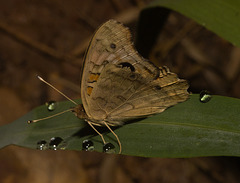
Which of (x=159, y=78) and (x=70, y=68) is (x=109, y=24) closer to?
(x=159, y=78)

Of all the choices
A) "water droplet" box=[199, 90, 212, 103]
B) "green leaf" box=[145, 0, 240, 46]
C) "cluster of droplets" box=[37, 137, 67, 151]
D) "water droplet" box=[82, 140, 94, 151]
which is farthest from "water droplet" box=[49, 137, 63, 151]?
"green leaf" box=[145, 0, 240, 46]

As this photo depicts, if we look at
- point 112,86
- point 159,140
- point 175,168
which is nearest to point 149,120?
point 159,140

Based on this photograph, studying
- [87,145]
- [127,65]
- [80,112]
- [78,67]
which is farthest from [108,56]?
[78,67]

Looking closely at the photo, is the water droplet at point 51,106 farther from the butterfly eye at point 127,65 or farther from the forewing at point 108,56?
the butterfly eye at point 127,65

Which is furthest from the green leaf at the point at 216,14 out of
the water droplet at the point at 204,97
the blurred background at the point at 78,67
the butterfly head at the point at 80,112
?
the blurred background at the point at 78,67

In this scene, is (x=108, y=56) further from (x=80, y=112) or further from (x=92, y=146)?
(x=92, y=146)

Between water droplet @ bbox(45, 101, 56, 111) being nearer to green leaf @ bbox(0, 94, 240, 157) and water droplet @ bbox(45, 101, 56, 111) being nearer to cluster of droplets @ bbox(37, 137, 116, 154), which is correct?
green leaf @ bbox(0, 94, 240, 157)

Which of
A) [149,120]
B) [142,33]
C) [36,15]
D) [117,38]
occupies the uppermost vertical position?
[36,15]
